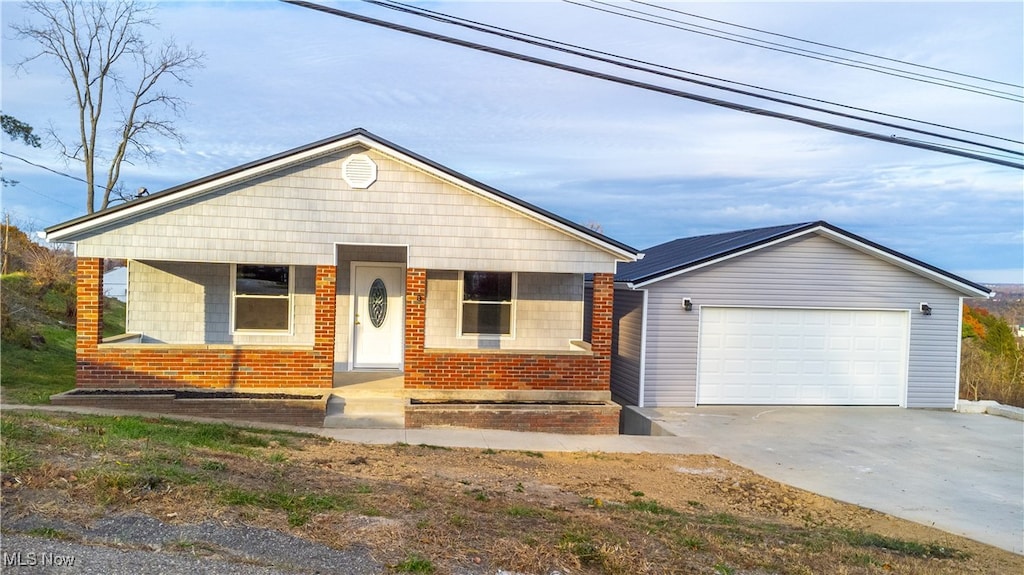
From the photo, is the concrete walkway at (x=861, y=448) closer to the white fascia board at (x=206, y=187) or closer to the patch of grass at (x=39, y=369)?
the patch of grass at (x=39, y=369)

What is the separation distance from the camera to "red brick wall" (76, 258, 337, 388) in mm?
11531

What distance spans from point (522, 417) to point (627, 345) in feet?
14.0

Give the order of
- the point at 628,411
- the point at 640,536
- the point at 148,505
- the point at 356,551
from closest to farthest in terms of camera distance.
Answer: the point at 356,551, the point at 148,505, the point at 640,536, the point at 628,411

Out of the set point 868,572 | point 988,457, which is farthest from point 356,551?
point 988,457

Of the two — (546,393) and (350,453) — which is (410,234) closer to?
(546,393)

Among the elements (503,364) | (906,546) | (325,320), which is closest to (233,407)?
(325,320)

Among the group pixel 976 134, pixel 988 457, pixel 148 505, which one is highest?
pixel 976 134

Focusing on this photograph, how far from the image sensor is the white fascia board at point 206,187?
1131 cm

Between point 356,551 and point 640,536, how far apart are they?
2.32m

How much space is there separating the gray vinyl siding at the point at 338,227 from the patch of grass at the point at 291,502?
21.5ft

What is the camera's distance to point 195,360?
38.8 ft

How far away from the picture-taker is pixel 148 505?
5270mm

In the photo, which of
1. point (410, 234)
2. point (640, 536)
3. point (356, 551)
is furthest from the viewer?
point (410, 234)

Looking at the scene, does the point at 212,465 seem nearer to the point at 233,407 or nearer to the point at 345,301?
the point at 233,407
